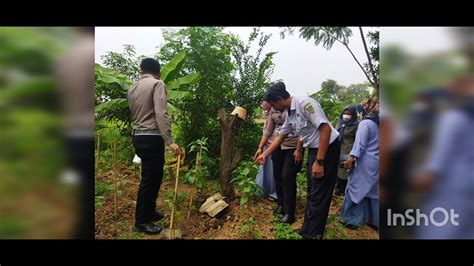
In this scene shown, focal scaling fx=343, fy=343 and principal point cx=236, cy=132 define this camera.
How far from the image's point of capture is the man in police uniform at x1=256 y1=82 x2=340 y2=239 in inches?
125

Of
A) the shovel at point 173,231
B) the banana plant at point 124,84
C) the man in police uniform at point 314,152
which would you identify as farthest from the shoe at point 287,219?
the banana plant at point 124,84

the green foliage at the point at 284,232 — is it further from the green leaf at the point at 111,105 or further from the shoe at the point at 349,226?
the green leaf at the point at 111,105

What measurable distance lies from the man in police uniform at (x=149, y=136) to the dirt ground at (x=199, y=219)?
108 millimetres

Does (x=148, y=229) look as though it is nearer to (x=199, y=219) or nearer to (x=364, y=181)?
(x=199, y=219)

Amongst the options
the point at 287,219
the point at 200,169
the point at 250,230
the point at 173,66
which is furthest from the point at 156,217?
the point at 173,66

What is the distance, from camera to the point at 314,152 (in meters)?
3.28

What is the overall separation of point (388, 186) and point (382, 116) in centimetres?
64

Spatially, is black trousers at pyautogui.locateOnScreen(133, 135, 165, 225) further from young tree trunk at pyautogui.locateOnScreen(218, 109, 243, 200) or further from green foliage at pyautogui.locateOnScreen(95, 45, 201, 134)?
young tree trunk at pyautogui.locateOnScreen(218, 109, 243, 200)

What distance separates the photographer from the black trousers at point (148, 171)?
3.27 metres

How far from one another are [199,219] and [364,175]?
168 cm

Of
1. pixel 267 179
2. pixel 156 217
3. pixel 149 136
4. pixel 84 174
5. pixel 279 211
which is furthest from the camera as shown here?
pixel 267 179
